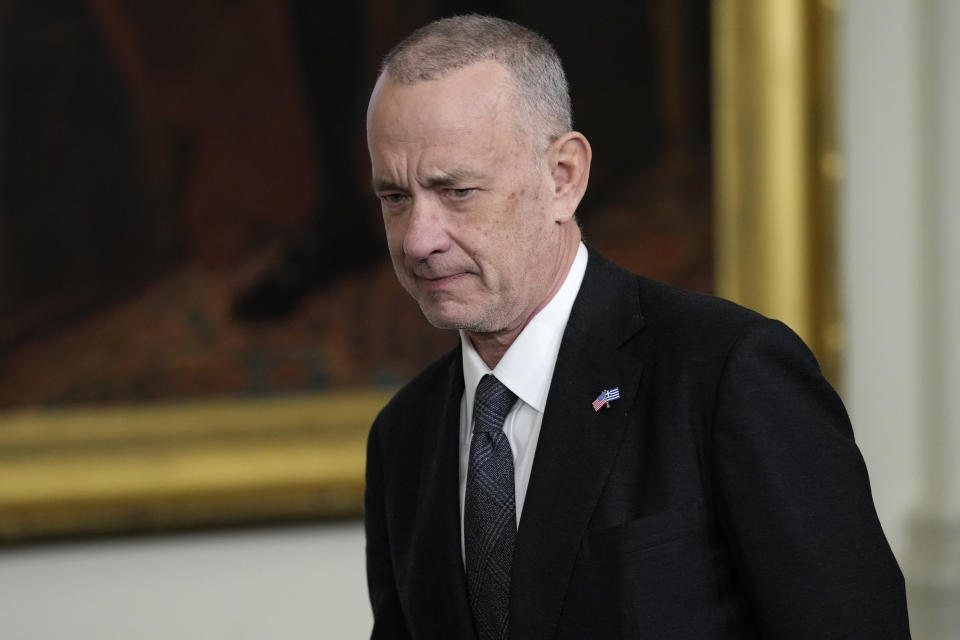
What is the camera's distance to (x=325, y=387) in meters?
4.61

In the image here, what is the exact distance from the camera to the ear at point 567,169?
205 cm

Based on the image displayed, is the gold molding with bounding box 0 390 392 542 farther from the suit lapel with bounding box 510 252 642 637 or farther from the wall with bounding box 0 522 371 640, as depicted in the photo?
the suit lapel with bounding box 510 252 642 637

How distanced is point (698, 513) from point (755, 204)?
3120 millimetres

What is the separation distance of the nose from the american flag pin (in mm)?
351

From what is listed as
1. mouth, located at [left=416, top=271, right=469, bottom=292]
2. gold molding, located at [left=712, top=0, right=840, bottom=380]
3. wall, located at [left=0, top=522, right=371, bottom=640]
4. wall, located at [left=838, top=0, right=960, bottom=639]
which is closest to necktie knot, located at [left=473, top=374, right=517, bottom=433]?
mouth, located at [left=416, top=271, right=469, bottom=292]

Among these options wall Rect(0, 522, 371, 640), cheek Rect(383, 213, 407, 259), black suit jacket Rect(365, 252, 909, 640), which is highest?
cheek Rect(383, 213, 407, 259)

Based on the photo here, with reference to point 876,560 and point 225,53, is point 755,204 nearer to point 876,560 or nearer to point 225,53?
point 225,53

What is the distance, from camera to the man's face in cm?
190

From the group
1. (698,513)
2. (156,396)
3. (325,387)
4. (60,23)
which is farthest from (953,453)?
(60,23)

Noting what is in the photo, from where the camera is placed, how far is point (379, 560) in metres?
2.47

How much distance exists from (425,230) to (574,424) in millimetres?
393

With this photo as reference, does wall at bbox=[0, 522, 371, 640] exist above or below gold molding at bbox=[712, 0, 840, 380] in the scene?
below

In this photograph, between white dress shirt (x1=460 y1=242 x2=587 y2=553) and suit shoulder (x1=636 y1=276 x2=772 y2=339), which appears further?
white dress shirt (x1=460 y1=242 x2=587 y2=553)

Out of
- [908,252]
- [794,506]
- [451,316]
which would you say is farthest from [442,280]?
[908,252]
